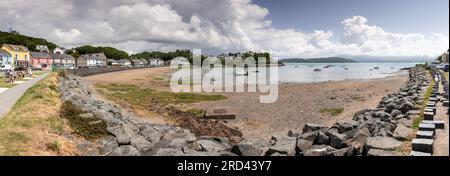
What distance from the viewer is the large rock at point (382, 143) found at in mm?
9035

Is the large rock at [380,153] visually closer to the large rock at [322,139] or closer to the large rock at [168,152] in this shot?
the large rock at [322,139]

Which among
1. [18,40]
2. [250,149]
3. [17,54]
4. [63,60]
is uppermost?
[18,40]

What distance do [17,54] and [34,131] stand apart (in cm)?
9201

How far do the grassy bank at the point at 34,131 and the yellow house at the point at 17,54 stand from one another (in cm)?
8368

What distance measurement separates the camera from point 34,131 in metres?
12.8

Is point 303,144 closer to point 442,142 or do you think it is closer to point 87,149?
point 442,142

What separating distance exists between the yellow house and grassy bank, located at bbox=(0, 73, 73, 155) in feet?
275

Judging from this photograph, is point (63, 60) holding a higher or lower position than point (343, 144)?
higher

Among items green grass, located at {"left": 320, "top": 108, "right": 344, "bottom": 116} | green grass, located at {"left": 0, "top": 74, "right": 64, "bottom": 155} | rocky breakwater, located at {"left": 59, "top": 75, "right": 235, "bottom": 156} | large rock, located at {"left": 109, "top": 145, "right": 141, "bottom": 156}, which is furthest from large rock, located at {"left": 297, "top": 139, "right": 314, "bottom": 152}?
green grass, located at {"left": 320, "top": 108, "right": 344, "bottom": 116}

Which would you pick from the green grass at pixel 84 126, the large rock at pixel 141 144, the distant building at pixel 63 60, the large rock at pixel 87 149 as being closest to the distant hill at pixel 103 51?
the distant building at pixel 63 60

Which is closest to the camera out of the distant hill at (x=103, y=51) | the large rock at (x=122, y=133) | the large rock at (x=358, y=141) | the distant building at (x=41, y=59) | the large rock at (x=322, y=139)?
the large rock at (x=358, y=141)

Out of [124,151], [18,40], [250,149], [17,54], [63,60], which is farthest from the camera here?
[18,40]

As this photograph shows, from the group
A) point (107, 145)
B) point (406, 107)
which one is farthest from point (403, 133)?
point (107, 145)
